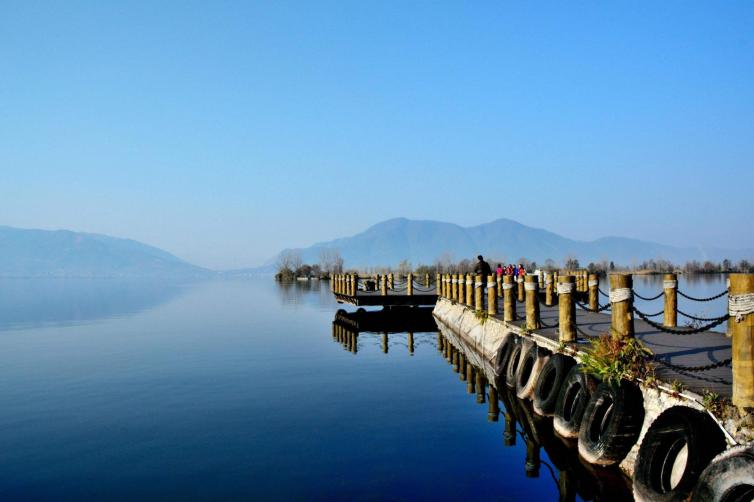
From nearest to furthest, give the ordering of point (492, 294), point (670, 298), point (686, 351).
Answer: point (686, 351) < point (670, 298) < point (492, 294)

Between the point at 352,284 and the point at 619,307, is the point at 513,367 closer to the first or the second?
the point at 619,307

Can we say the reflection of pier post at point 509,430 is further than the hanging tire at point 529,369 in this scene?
No

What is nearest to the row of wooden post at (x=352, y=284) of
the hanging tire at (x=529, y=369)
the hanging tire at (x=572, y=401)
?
the hanging tire at (x=529, y=369)

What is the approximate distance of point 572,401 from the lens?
10.4m

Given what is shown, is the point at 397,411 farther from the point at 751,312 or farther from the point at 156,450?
the point at 751,312

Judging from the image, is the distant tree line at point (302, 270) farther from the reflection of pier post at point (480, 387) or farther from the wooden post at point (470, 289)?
the reflection of pier post at point (480, 387)

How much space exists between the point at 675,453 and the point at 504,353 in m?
8.91

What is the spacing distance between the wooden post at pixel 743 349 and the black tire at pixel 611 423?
191cm

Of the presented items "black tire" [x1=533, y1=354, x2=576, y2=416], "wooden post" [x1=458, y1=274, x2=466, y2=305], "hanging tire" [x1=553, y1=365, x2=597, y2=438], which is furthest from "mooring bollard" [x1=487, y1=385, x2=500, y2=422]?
"wooden post" [x1=458, y1=274, x2=466, y2=305]

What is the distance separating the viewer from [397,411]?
1301 centimetres

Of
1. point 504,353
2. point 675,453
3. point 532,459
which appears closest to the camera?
point 675,453

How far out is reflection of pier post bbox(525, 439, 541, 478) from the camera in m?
9.10

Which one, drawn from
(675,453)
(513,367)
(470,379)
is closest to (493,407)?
(513,367)

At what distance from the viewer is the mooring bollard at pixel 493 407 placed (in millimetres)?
12420
